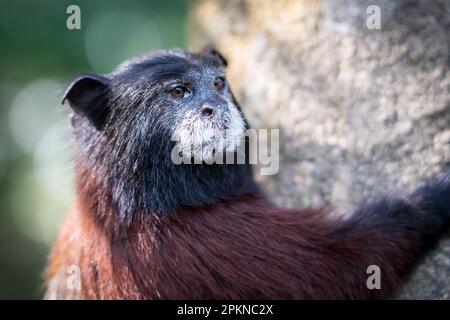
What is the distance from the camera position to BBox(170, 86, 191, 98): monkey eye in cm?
450

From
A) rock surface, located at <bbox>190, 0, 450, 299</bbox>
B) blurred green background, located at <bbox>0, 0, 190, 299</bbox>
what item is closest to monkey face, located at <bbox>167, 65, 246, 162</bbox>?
rock surface, located at <bbox>190, 0, 450, 299</bbox>

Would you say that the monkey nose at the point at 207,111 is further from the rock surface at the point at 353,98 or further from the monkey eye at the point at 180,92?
the rock surface at the point at 353,98

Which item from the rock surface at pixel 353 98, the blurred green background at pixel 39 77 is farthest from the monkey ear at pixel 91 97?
the blurred green background at pixel 39 77

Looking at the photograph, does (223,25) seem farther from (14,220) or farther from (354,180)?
(14,220)

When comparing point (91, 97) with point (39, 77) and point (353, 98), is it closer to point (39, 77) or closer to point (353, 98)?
point (353, 98)

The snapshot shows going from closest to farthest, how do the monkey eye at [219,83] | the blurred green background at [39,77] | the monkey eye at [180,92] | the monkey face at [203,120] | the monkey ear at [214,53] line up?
the monkey face at [203,120] → the monkey eye at [180,92] → the monkey eye at [219,83] → the monkey ear at [214,53] → the blurred green background at [39,77]

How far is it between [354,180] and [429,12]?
1.62 meters

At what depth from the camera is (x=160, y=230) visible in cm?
434

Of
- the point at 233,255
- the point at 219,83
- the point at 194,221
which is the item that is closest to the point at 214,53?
the point at 219,83

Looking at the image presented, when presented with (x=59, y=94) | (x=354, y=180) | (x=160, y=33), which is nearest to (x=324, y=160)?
(x=354, y=180)

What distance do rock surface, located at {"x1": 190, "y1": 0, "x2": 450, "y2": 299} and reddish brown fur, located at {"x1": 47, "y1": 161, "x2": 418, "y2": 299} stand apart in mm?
441

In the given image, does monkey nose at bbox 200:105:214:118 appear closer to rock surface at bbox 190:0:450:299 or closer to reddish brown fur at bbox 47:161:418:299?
reddish brown fur at bbox 47:161:418:299

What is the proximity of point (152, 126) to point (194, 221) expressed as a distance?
2.75 feet

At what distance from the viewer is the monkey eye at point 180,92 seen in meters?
4.50
